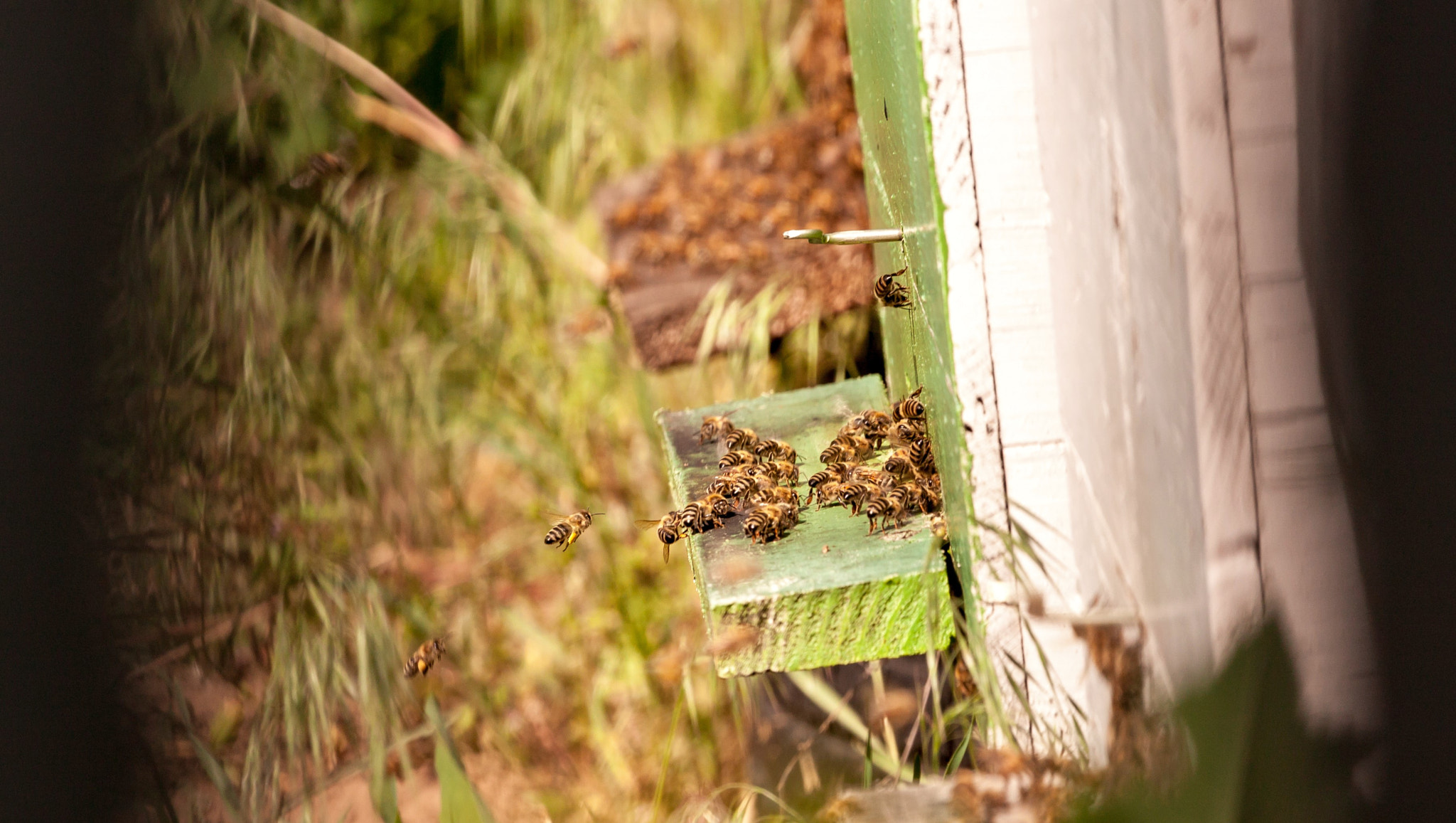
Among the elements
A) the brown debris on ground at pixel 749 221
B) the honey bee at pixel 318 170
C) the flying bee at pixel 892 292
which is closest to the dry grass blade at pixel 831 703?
the flying bee at pixel 892 292

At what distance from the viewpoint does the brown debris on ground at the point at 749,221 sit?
3.69 metres

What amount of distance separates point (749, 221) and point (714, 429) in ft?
6.15

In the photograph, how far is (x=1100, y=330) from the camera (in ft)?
3.52

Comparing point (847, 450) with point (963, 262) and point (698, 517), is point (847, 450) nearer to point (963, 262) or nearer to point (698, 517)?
point (698, 517)

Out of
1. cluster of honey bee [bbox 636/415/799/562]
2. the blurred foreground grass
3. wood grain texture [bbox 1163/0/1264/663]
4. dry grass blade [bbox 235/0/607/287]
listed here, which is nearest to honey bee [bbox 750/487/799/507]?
cluster of honey bee [bbox 636/415/799/562]

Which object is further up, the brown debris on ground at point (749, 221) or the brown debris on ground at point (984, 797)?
the brown debris on ground at point (749, 221)

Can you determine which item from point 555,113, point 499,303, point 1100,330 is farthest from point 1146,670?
point 555,113

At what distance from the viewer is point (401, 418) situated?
3873 mm

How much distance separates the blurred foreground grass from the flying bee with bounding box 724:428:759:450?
950 millimetres

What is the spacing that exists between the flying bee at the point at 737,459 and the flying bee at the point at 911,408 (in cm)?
27

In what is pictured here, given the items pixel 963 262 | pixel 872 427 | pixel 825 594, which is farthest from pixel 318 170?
pixel 963 262

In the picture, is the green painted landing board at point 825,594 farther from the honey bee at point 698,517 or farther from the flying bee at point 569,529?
the flying bee at point 569,529

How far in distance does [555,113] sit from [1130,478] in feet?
13.1

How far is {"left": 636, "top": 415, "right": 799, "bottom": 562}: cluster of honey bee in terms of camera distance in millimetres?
1669
